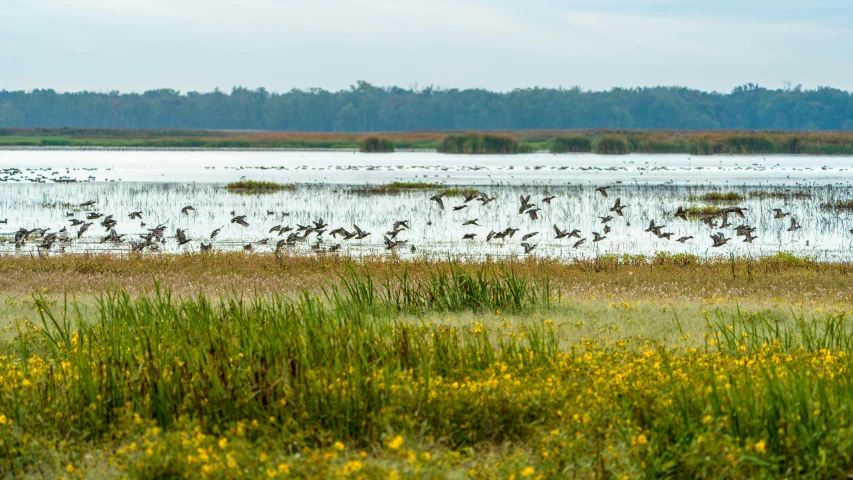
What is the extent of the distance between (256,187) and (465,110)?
11868 centimetres

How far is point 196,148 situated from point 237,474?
10294 centimetres

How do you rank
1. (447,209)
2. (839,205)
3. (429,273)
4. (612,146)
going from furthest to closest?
1. (612,146)
2. (447,209)
3. (839,205)
4. (429,273)

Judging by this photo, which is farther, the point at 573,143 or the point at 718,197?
the point at 573,143

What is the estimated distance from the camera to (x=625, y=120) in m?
155

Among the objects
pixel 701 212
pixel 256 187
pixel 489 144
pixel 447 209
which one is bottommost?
pixel 447 209

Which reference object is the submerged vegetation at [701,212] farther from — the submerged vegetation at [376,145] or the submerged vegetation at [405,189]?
the submerged vegetation at [376,145]

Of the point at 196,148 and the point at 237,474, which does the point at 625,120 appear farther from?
the point at 237,474

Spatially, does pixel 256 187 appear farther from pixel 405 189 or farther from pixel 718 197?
pixel 718 197

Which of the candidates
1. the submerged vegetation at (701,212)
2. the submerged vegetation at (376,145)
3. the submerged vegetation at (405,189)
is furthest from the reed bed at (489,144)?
the submerged vegetation at (701,212)

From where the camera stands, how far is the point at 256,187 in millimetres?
41156

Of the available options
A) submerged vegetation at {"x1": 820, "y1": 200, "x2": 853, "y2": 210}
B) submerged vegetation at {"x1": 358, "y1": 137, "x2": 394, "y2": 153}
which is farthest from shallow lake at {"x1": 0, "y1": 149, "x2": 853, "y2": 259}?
submerged vegetation at {"x1": 358, "y1": 137, "x2": 394, "y2": 153}

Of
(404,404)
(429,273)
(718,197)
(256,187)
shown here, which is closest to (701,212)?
(718,197)

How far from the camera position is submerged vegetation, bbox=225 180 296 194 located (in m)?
39.8

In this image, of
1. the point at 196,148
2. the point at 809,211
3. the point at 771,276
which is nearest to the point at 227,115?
the point at 196,148
